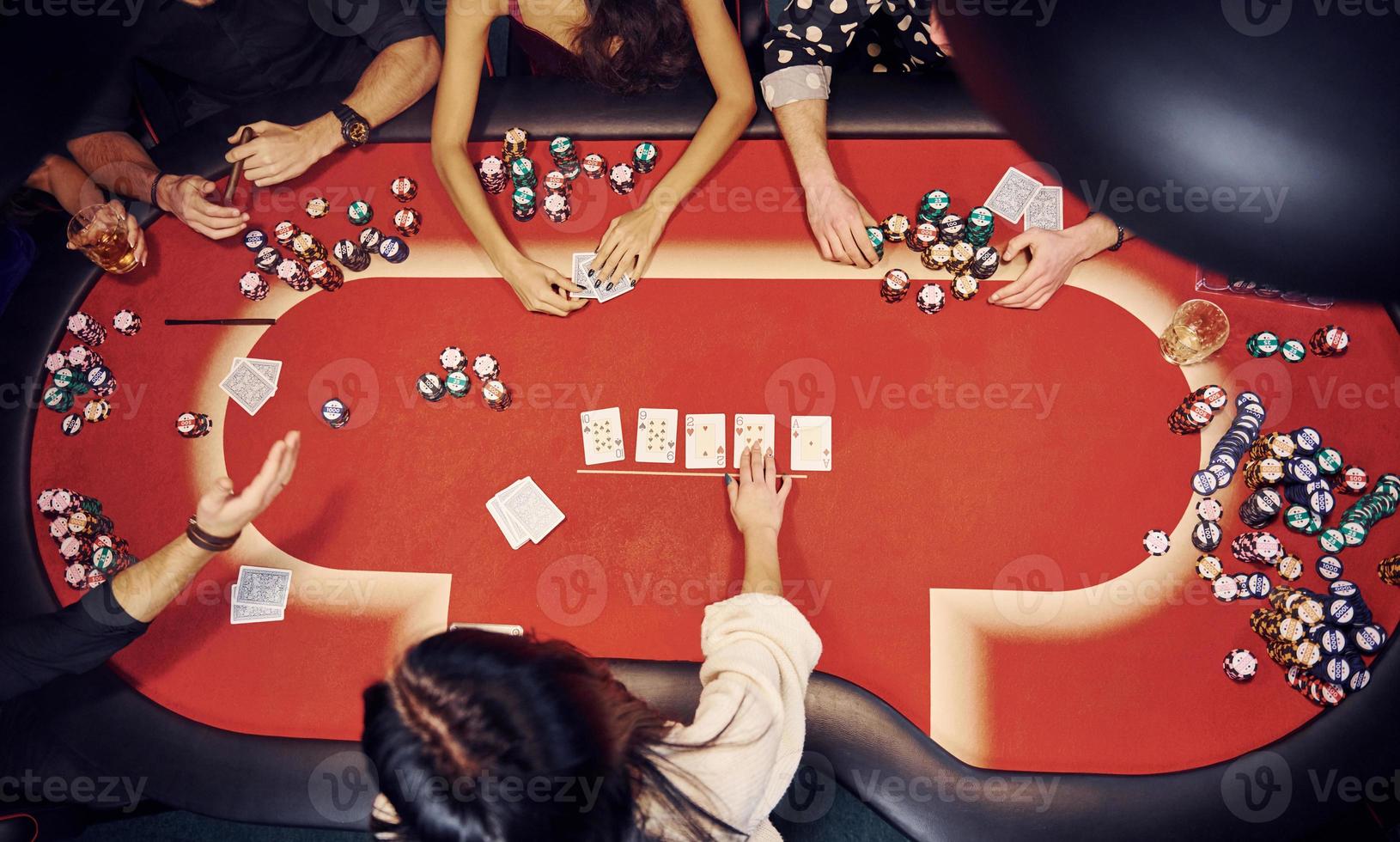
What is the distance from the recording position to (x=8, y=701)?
2.15 m

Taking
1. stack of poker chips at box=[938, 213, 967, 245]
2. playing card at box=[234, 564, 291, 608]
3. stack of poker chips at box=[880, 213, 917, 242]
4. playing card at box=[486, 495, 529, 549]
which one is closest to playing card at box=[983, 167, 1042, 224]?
stack of poker chips at box=[938, 213, 967, 245]

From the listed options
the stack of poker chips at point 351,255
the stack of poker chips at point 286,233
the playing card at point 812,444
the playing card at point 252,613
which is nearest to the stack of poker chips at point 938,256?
the playing card at point 812,444

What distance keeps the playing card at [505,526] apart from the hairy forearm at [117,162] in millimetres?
1522

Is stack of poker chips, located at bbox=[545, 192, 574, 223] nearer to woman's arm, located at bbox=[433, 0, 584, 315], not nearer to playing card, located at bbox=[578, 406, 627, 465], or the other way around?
woman's arm, located at bbox=[433, 0, 584, 315]

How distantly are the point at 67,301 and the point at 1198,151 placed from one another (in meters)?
2.83

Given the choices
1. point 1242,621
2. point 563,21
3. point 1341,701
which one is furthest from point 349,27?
point 1341,701

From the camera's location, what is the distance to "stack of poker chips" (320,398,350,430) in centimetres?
213

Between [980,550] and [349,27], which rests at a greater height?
[349,27]

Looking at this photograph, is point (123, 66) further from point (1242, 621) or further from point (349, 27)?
point (349, 27)

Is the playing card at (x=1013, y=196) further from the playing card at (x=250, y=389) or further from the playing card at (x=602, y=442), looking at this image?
the playing card at (x=250, y=389)

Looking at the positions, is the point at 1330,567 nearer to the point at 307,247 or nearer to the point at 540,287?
the point at 540,287

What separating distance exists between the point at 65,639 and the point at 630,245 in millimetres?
1722

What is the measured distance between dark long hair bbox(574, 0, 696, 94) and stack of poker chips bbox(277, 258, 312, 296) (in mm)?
1052

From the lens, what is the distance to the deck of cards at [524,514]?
202 cm
